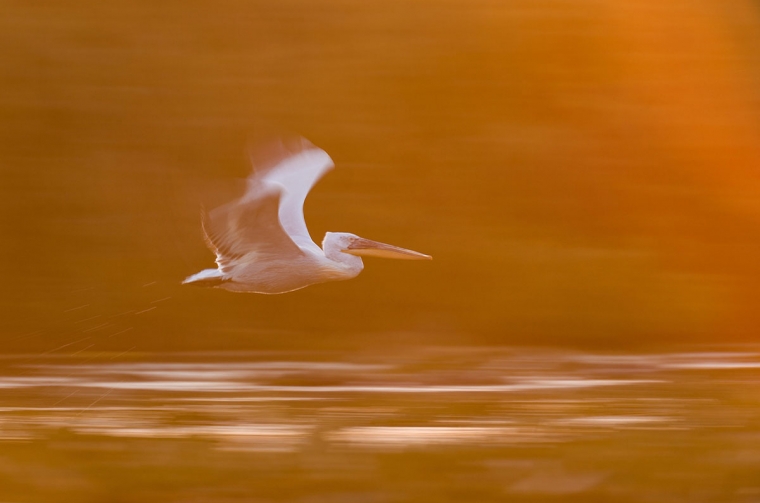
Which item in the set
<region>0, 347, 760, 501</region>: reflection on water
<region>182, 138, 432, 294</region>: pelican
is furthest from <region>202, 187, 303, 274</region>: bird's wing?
<region>0, 347, 760, 501</region>: reflection on water

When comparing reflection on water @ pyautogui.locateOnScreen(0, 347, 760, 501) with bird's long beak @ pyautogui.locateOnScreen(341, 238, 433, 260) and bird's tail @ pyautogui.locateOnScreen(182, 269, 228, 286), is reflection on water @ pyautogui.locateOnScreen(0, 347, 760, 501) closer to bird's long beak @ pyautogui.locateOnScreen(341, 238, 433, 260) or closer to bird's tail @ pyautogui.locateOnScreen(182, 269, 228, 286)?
bird's tail @ pyautogui.locateOnScreen(182, 269, 228, 286)

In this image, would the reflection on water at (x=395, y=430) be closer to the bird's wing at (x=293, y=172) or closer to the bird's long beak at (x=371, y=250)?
the bird's long beak at (x=371, y=250)

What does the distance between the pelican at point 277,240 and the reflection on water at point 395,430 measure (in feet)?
2.81

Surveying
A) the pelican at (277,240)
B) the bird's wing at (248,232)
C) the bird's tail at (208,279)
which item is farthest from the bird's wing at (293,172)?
the bird's tail at (208,279)

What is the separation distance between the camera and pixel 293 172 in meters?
5.99

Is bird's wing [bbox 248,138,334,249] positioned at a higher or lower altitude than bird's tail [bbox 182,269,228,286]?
higher

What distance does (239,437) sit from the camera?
610 centimetres

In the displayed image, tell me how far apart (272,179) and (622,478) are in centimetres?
222

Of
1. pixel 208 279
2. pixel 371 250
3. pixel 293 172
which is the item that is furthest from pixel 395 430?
pixel 293 172

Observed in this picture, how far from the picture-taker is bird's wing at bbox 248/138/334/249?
5.82 meters

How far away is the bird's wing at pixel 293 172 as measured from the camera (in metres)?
5.82

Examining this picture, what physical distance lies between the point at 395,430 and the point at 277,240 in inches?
55.3

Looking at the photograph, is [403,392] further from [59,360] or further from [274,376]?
[59,360]

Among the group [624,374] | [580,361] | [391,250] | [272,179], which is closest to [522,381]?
[624,374]
